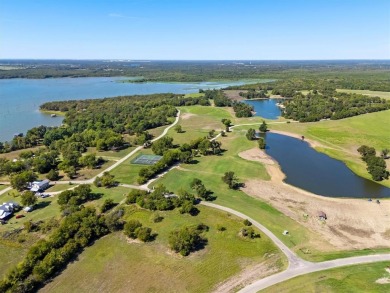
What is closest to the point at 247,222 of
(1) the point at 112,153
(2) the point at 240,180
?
(2) the point at 240,180

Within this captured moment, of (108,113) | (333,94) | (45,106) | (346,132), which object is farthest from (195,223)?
(333,94)

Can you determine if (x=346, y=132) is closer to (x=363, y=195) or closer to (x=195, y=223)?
(x=363, y=195)

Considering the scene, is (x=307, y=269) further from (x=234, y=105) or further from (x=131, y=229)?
(x=234, y=105)

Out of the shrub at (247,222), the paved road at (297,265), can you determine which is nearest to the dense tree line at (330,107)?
the shrub at (247,222)

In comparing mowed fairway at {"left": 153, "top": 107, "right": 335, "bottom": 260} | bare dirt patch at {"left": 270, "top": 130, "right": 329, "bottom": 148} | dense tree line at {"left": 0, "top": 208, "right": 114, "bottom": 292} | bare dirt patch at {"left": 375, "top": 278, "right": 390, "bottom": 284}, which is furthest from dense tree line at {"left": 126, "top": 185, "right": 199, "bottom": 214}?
bare dirt patch at {"left": 270, "top": 130, "right": 329, "bottom": 148}

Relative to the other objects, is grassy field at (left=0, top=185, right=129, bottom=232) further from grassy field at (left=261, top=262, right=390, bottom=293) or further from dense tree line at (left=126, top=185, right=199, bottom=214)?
grassy field at (left=261, top=262, right=390, bottom=293)
